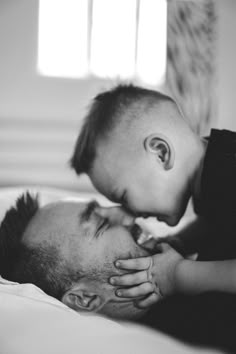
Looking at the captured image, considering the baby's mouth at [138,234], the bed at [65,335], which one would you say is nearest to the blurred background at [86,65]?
the baby's mouth at [138,234]

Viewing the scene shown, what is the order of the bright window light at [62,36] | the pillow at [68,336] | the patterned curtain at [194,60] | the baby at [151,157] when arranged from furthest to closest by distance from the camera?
1. the patterned curtain at [194,60]
2. the bright window light at [62,36]
3. the baby at [151,157]
4. the pillow at [68,336]

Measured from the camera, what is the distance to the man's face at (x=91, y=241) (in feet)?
2.50

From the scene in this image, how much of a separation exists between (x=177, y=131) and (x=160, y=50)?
0.70 meters

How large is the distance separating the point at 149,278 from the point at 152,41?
96 cm

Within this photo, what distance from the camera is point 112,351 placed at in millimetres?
488

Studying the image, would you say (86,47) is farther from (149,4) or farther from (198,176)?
(198,176)

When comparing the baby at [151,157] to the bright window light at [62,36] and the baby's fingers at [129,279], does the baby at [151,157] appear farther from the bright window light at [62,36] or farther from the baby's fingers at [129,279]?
the bright window light at [62,36]

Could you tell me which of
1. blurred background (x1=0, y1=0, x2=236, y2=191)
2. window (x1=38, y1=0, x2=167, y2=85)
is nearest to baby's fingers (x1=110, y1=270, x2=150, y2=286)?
blurred background (x1=0, y1=0, x2=236, y2=191)

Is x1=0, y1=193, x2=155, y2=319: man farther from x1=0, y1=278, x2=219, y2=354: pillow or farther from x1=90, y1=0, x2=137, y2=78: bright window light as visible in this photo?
x1=90, y1=0, x2=137, y2=78: bright window light

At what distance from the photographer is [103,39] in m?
1.46

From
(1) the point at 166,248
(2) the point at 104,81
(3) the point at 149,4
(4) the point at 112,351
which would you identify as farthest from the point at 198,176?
(3) the point at 149,4

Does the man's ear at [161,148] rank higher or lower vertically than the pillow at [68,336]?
higher

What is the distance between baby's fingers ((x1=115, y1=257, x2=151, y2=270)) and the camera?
773 mm

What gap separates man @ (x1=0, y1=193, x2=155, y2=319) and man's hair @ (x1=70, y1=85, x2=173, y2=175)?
0.42 feet
